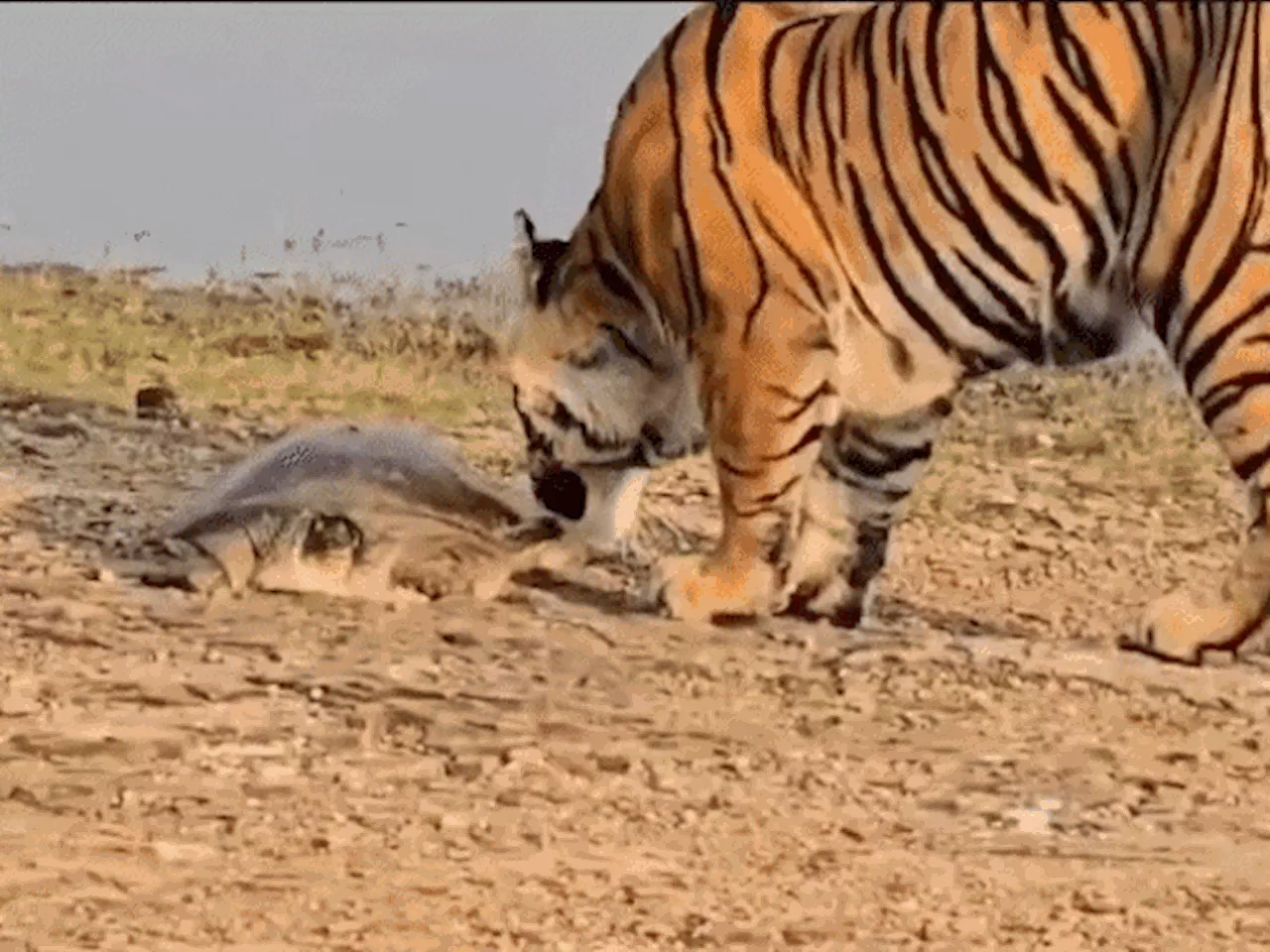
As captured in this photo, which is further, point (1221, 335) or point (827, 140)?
point (827, 140)

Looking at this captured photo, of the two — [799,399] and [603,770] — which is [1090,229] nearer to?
[799,399]

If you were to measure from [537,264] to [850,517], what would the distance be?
0.83m

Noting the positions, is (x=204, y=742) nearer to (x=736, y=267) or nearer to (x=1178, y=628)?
(x=736, y=267)

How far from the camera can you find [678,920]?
3.66 m

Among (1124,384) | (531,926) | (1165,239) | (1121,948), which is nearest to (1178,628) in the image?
(1165,239)

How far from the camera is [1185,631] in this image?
5.23 metres

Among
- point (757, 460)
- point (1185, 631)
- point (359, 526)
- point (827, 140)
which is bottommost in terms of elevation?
point (1185, 631)

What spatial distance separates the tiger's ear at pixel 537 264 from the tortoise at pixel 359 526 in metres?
0.47

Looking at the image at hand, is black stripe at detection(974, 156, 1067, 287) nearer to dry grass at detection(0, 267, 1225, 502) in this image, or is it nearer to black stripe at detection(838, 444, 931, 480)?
black stripe at detection(838, 444, 931, 480)

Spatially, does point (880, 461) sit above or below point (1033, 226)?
below

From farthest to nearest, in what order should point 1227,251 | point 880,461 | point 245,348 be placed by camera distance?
point 245,348
point 880,461
point 1227,251

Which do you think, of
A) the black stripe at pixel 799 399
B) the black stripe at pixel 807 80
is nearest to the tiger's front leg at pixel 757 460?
the black stripe at pixel 799 399

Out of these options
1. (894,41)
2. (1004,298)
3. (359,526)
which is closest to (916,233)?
(1004,298)

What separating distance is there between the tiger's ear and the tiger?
0.14 m
